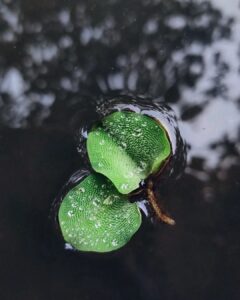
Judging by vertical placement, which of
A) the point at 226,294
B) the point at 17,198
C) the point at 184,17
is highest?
the point at 184,17

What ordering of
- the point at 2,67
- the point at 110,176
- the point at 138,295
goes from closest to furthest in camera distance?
the point at 110,176 → the point at 138,295 → the point at 2,67

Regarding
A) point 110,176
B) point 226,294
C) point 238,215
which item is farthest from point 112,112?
point 226,294

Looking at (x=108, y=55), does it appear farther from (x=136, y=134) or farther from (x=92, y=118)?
(x=136, y=134)

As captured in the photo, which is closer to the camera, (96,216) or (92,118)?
(96,216)

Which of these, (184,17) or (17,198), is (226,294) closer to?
(17,198)

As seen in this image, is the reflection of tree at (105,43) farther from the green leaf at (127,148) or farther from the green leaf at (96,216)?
the green leaf at (96,216)

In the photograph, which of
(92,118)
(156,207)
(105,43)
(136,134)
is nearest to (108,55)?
(105,43)
